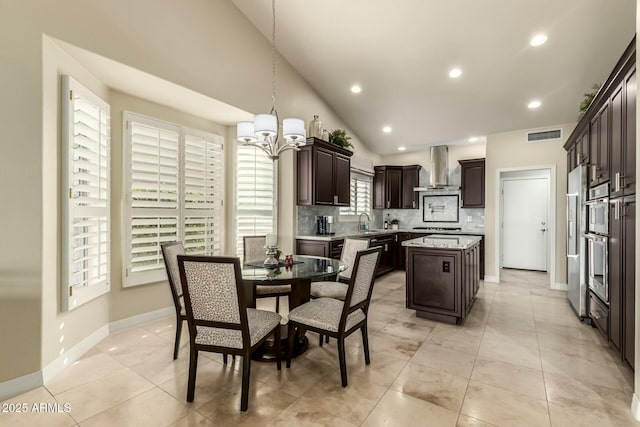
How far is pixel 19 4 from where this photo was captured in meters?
2.06

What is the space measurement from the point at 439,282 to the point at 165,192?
3.43 m

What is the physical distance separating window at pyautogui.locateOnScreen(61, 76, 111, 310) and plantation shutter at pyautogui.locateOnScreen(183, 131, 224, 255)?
90 cm

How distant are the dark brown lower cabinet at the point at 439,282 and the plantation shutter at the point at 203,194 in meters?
2.64

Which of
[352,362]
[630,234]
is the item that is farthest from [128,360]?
[630,234]

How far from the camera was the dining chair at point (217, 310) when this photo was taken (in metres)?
1.83

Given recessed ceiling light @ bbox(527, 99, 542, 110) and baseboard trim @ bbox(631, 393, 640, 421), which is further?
recessed ceiling light @ bbox(527, 99, 542, 110)

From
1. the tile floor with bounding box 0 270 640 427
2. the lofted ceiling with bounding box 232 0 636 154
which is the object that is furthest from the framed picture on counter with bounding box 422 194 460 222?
the tile floor with bounding box 0 270 640 427

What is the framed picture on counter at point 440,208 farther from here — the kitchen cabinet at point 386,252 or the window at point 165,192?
the window at point 165,192

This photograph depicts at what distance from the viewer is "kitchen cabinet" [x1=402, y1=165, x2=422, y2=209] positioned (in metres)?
7.00

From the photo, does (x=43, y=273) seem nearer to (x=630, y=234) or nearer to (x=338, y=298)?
(x=338, y=298)

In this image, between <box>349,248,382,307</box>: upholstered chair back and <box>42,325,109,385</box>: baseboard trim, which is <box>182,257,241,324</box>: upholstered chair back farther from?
<box>42,325,109,385</box>: baseboard trim

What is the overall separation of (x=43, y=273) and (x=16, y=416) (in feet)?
2.97

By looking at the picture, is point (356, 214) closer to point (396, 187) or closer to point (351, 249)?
point (396, 187)

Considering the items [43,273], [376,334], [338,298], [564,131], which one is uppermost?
[564,131]
